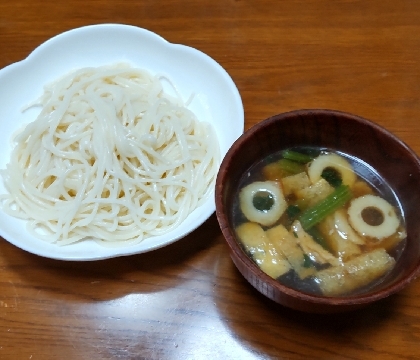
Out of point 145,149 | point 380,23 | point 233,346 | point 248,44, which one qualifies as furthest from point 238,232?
point 380,23

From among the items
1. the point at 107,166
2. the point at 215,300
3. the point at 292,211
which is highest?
the point at 292,211

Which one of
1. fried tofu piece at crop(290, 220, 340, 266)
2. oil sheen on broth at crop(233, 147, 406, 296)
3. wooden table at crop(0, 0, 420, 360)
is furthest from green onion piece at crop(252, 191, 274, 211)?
wooden table at crop(0, 0, 420, 360)

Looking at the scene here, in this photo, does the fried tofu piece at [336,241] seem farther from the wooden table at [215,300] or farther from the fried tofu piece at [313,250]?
the wooden table at [215,300]

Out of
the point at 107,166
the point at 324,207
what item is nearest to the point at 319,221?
the point at 324,207

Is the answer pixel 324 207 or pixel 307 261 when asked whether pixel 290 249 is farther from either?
pixel 324 207

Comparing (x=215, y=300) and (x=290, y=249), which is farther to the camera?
(x=215, y=300)

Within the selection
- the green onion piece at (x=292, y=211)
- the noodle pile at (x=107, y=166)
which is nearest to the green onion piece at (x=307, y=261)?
the green onion piece at (x=292, y=211)
